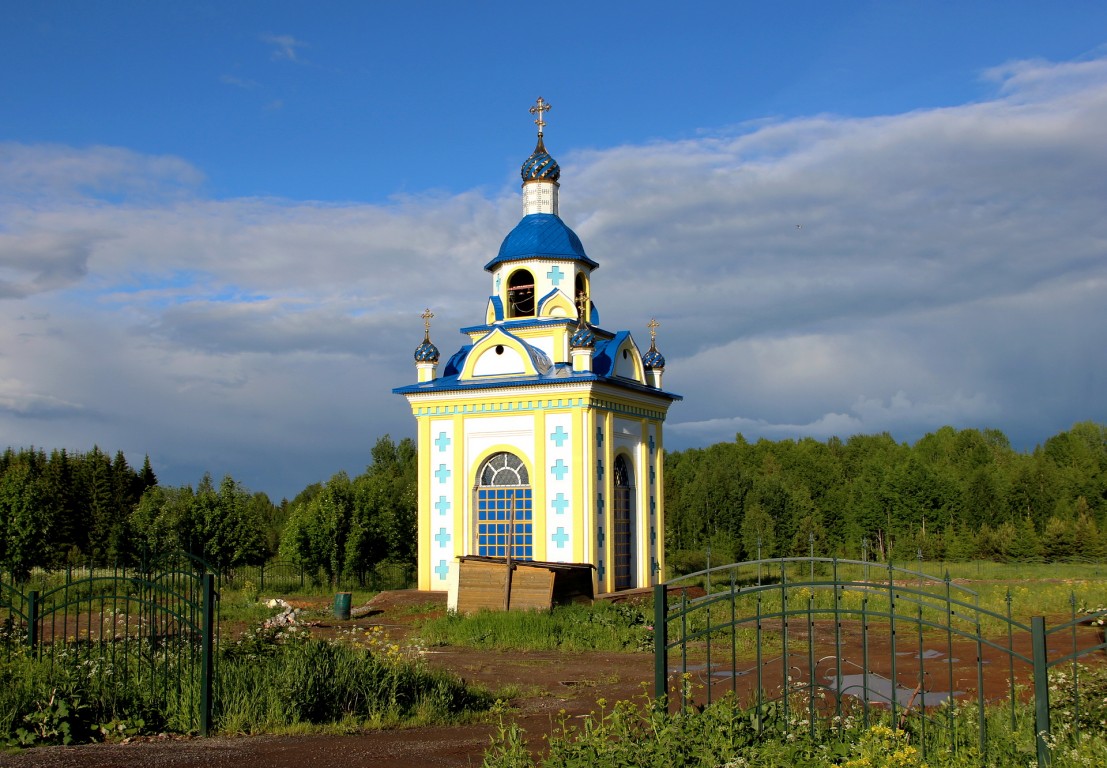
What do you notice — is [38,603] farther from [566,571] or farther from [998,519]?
[998,519]

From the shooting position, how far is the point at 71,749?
885 cm

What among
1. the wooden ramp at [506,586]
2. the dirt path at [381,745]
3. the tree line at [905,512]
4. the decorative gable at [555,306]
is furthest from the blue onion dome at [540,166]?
the tree line at [905,512]

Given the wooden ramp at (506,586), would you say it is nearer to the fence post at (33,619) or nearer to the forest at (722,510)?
the fence post at (33,619)

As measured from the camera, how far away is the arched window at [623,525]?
2395 centimetres

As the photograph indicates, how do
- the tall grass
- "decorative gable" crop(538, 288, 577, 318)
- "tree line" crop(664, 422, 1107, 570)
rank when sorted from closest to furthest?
1. the tall grass
2. "decorative gable" crop(538, 288, 577, 318)
3. "tree line" crop(664, 422, 1107, 570)

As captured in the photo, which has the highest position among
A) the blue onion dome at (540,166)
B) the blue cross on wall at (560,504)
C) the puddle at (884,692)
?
the blue onion dome at (540,166)

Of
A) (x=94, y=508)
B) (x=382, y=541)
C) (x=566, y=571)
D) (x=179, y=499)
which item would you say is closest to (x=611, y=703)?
(x=566, y=571)

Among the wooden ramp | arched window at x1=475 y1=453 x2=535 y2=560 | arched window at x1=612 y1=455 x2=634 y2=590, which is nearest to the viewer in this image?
the wooden ramp

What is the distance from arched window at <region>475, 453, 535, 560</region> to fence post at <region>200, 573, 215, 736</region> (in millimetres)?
12958

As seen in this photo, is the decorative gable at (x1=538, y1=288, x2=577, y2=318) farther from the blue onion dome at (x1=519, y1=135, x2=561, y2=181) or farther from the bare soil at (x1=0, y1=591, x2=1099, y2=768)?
the bare soil at (x1=0, y1=591, x2=1099, y2=768)

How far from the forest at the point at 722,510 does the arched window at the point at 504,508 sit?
10793mm

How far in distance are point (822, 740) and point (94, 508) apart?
4795 cm

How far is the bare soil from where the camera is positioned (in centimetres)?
857

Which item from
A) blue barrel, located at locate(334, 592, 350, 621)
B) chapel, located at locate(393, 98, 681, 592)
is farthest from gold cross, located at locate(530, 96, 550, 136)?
blue barrel, located at locate(334, 592, 350, 621)
